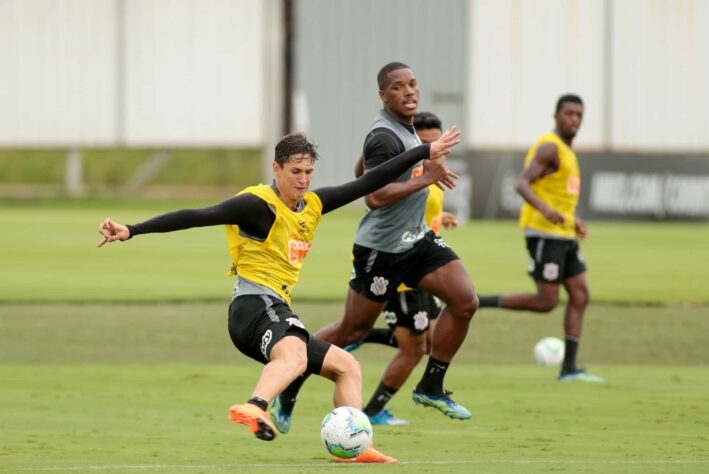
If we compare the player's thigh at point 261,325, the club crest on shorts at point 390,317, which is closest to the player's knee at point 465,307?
the club crest on shorts at point 390,317

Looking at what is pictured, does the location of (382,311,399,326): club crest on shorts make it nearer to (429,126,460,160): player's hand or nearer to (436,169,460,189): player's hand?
(436,169,460,189): player's hand

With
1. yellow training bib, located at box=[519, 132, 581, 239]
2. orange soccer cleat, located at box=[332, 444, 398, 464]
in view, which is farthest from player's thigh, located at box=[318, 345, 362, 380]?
yellow training bib, located at box=[519, 132, 581, 239]

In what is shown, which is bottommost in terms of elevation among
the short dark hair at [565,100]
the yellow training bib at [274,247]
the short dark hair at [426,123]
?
the yellow training bib at [274,247]

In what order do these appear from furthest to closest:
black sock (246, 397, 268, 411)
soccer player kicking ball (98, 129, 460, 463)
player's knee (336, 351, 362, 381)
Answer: player's knee (336, 351, 362, 381) → soccer player kicking ball (98, 129, 460, 463) → black sock (246, 397, 268, 411)

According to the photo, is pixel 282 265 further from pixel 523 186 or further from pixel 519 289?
pixel 519 289

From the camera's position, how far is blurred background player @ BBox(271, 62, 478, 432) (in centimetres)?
991

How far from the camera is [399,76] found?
10.0m

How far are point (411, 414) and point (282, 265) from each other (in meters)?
2.81

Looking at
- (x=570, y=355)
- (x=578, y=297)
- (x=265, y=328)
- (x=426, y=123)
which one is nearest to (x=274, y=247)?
(x=265, y=328)

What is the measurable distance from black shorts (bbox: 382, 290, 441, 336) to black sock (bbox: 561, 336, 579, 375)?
246 centimetres

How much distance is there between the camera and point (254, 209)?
8250 mm

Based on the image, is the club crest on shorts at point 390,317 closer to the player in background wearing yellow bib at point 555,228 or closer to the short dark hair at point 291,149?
the short dark hair at point 291,149

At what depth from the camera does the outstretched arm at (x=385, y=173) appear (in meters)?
8.69

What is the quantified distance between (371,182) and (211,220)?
4.14ft
